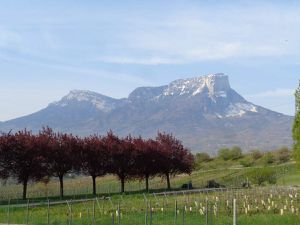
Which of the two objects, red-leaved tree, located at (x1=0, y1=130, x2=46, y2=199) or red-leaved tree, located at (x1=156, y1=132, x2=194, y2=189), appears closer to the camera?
red-leaved tree, located at (x1=0, y1=130, x2=46, y2=199)

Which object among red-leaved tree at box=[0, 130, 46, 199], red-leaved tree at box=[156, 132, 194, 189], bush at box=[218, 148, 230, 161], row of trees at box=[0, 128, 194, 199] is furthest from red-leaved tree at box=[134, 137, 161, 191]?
bush at box=[218, 148, 230, 161]

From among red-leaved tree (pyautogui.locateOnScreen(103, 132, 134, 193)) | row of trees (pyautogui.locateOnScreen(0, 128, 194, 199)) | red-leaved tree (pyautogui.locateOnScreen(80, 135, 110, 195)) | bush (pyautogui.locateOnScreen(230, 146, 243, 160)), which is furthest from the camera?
bush (pyautogui.locateOnScreen(230, 146, 243, 160))

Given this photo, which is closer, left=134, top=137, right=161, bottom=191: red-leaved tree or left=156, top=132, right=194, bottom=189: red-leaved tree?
left=134, top=137, right=161, bottom=191: red-leaved tree

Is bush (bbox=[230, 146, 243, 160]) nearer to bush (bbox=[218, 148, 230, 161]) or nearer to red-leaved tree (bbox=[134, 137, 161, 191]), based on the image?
bush (bbox=[218, 148, 230, 161])

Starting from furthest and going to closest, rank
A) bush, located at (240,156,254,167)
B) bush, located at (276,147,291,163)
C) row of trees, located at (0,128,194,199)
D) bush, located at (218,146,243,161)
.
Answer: bush, located at (218,146,243,161), bush, located at (276,147,291,163), bush, located at (240,156,254,167), row of trees, located at (0,128,194,199)

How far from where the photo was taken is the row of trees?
61.3 m

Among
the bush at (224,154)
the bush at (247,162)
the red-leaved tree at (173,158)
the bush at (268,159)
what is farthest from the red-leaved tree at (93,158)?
the bush at (224,154)

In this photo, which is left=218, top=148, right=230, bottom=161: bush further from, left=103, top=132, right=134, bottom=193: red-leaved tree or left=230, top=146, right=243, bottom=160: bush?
left=103, top=132, right=134, bottom=193: red-leaved tree

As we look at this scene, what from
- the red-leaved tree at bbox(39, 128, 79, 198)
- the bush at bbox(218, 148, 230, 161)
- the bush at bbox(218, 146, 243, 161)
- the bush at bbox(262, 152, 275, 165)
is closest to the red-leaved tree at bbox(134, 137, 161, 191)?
the red-leaved tree at bbox(39, 128, 79, 198)

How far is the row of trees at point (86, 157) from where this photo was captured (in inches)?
2414

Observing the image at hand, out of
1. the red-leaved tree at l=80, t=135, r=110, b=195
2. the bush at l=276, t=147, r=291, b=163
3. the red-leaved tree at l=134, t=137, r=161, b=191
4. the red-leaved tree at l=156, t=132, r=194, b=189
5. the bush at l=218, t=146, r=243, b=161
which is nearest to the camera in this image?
the red-leaved tree at l=80, t=135, r=110, b=195

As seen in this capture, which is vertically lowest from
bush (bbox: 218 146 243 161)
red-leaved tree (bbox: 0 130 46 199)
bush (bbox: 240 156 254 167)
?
red-leaved tree (bbox: 0 130 46 199)

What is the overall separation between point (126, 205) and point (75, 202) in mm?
6613

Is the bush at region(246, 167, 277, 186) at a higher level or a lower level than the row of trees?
lower
